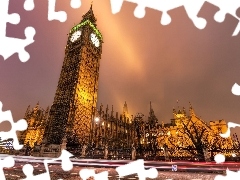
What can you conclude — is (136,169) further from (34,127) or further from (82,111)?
(34,127)

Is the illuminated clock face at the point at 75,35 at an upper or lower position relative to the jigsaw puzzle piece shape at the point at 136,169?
upper

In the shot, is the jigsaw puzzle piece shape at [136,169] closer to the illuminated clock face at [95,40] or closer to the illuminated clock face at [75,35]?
the illuminated clock face at [95,40]

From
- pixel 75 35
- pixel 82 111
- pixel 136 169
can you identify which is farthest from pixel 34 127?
pixel 136 169

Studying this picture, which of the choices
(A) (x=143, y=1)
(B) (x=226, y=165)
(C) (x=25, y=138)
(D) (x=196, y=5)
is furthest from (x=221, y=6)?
(C) (x=25, y=138)

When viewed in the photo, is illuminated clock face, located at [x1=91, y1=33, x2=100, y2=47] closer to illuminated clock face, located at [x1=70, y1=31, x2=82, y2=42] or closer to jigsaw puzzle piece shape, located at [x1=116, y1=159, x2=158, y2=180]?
illuminated clock face, located at [x1=70, y1=31, x2=82, y2=42]

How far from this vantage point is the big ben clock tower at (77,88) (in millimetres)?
30875

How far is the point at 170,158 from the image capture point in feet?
60.0

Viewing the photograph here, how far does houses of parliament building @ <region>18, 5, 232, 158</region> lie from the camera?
102ft

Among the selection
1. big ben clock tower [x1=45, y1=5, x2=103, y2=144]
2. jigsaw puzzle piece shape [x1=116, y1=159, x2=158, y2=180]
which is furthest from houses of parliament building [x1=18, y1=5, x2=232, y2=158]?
jigsaw puzzle piece shape [x1=116, y1=159, x2=158, y2=180]

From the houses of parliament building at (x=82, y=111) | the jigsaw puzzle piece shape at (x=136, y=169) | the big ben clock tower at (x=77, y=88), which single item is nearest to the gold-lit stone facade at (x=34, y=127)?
the houses of parliament building at (x=82, y=111)

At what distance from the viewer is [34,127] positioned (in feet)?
161

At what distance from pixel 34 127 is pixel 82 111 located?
23.0 m

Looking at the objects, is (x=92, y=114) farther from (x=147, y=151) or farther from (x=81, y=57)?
(x=147, y=151)

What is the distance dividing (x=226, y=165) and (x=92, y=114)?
26.5 m
